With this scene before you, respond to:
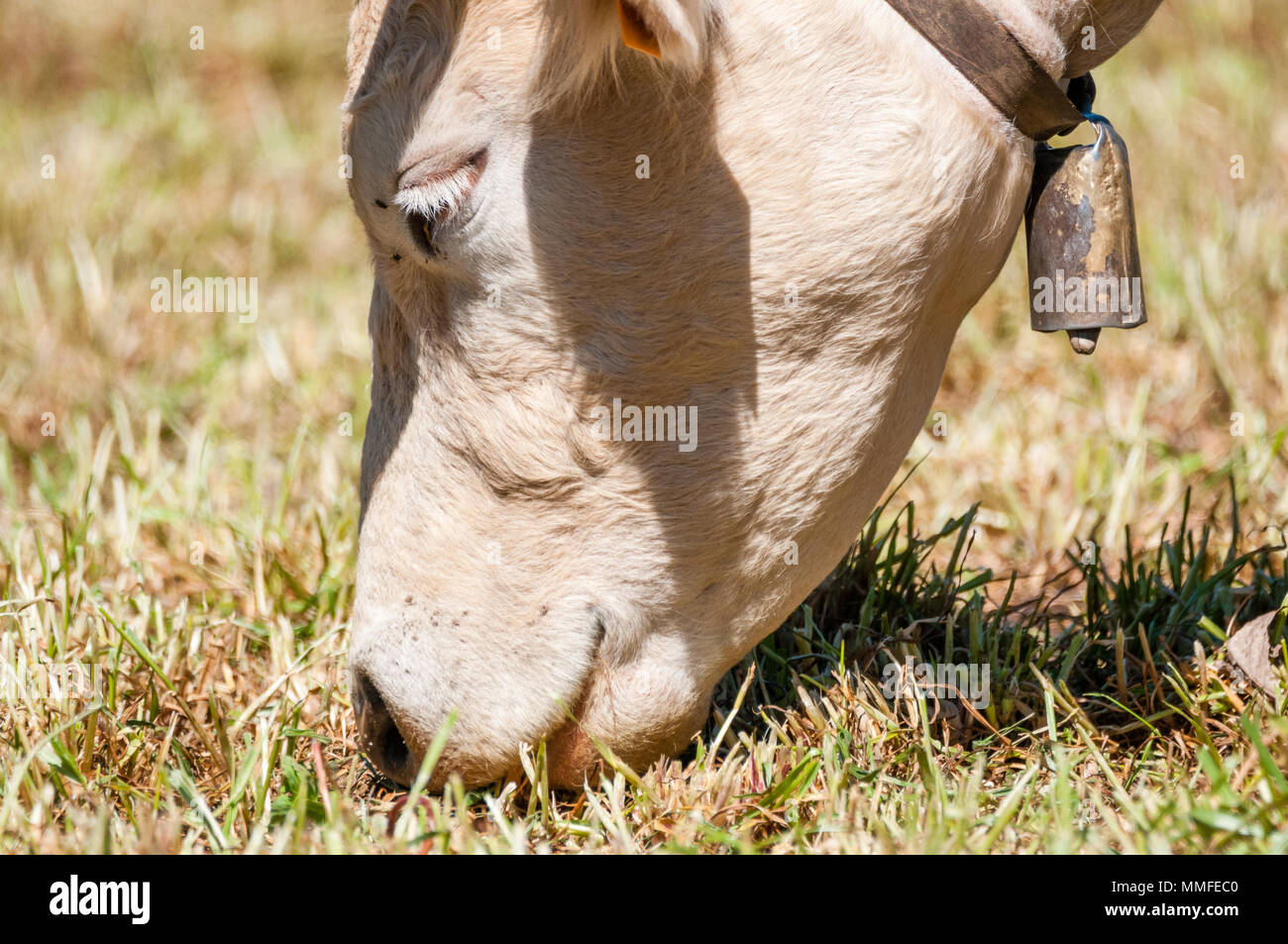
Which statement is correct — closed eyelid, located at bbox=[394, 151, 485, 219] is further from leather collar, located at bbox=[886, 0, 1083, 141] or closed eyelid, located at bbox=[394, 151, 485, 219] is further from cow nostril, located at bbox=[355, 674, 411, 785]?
cow nostril, located at bbox=[355, 674, 411, 785]

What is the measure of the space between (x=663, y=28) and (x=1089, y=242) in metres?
0.80

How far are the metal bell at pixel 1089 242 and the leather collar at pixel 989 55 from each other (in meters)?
0.13

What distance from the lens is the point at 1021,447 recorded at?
378cm

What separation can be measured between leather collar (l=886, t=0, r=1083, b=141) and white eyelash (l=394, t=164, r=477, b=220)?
0.69 metres

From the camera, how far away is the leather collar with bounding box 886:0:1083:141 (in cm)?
191

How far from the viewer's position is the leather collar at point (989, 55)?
191 cm

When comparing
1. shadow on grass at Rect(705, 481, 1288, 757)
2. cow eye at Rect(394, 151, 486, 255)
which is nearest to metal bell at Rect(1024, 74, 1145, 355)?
shadow on grass at Rect(705, 481, 1288, 757)

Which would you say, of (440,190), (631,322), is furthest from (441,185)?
(631,322)

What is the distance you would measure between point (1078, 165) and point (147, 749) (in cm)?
196

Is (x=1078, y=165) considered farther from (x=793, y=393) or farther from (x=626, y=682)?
(x=626, y=682)

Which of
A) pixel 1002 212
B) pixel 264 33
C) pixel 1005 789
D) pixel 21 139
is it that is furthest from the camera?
pixel 264 33

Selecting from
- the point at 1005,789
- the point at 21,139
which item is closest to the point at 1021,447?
the point at 1005,789

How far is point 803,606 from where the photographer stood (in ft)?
9.20

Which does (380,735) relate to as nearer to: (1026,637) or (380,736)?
(380,736)
